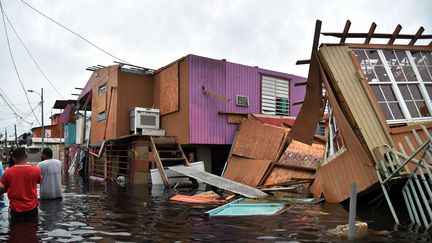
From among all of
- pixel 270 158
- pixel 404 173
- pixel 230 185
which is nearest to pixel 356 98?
pixel 404 173

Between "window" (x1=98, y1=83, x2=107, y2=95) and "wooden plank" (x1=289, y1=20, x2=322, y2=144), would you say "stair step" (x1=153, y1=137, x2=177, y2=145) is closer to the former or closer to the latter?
"window" (x1=98, y1=83, x2=107, y2=95)

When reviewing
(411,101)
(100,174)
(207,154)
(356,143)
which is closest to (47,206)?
(356,143)

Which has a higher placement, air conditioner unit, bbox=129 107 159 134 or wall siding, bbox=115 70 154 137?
wall siding, bbox=115 70 154 137

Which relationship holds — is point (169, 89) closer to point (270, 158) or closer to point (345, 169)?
point (270, 158)

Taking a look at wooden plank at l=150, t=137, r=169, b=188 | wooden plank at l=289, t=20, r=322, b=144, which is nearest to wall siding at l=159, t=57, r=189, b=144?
wooden plank at l=150, t=137, r=169, b=188

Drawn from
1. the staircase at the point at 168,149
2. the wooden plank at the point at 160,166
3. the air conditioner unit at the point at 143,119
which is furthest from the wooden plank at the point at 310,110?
the air conditioner unit at the point at 143,119

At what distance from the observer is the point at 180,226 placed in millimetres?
7277

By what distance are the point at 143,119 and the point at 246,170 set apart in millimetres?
7227

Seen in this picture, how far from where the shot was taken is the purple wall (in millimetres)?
18109

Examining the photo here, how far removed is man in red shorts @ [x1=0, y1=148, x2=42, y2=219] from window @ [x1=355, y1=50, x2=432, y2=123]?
27.0 feet

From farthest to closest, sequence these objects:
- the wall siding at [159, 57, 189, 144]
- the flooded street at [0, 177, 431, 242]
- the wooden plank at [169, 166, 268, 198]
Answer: the wall siding at [159, 57, 189, 144], the wooden plank at [169, 166, 268, 198], the flooded street at [0, 177, 431, 242]

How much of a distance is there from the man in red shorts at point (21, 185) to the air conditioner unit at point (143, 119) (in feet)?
42.2

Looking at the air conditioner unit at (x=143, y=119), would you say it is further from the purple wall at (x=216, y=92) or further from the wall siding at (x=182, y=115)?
the purple wall at (x=216, y=92)

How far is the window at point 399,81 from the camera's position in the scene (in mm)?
9695
